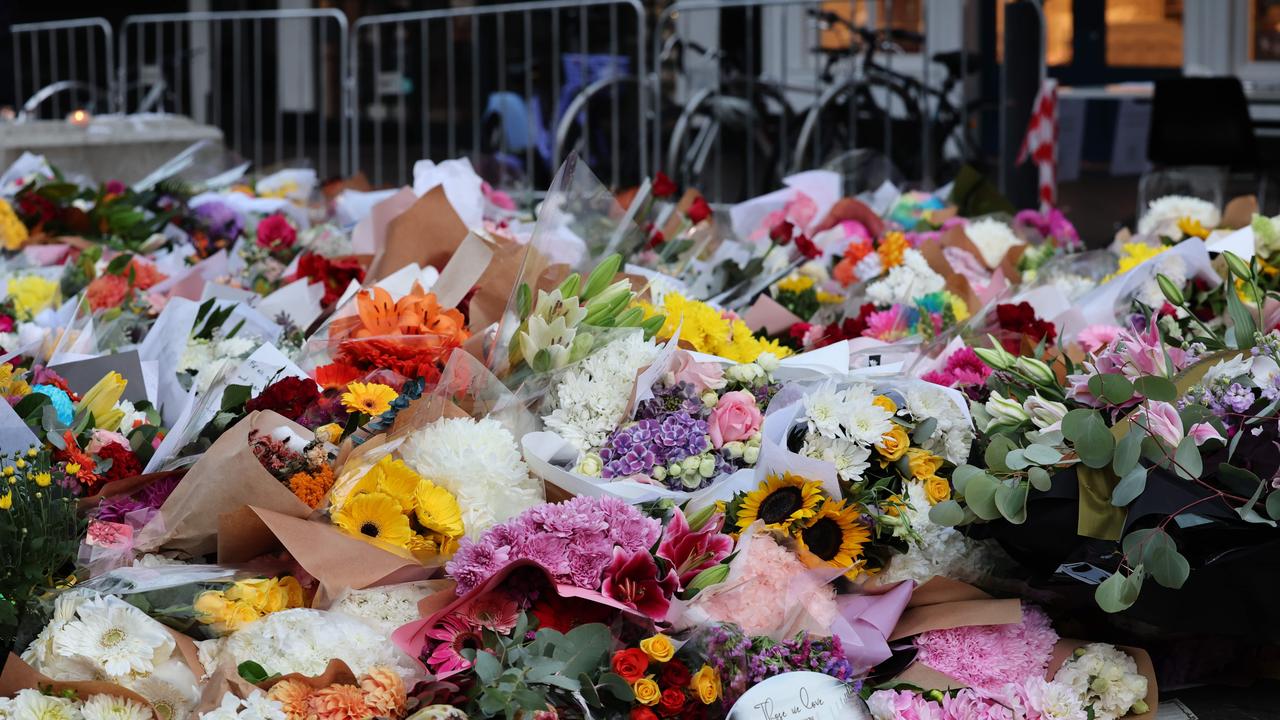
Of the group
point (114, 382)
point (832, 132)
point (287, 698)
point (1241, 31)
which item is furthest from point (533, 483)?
point (1241, 31)

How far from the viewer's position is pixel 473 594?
147 cm

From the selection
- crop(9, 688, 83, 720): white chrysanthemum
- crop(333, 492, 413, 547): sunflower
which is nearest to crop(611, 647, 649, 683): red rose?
crop(333, 492, 413, 547): sunflower

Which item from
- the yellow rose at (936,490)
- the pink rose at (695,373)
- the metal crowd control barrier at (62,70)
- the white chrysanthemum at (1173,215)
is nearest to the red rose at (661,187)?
the white chrysanthemum at (1173,215)

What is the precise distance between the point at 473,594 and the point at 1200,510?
2.56ft

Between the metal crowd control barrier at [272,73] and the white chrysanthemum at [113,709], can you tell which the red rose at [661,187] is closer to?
the white chrysanthemum at [113,709]

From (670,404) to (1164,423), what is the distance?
593 millimetres

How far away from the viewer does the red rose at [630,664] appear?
1411 millimetres

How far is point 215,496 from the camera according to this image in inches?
62.2

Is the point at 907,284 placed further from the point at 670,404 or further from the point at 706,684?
the point at 706,684

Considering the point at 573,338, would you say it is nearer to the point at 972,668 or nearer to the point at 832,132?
the point at 972,668

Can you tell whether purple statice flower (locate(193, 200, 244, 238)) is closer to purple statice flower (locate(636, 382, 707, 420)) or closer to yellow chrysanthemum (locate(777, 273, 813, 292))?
yellow chrysanthemum (locate(777, 273, 813, 292))

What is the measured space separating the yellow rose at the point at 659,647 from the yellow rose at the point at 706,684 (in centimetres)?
4

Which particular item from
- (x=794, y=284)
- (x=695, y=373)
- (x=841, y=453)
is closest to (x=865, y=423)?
(x=841, y=453)

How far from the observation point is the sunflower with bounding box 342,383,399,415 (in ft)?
5.94
